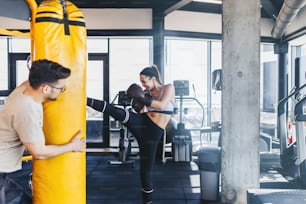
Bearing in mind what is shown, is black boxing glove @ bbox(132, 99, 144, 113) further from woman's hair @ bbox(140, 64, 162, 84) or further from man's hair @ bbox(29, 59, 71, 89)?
man's hair @ bbox(29, 59, 71, 89)

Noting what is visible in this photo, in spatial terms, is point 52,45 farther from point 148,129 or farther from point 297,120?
point 297,120

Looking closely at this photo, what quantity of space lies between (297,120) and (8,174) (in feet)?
13.7

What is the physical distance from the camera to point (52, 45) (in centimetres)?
233

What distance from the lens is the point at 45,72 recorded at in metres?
2.16

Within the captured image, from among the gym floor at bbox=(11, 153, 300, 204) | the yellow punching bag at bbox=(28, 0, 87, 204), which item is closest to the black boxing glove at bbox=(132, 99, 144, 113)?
the gym floor at bbox=(11, 153, 300, 204)

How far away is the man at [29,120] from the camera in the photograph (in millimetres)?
2164

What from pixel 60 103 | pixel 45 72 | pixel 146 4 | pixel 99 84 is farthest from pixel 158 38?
pixel 45 72

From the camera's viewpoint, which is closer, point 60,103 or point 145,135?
point 60,103

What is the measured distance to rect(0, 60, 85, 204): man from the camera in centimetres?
216

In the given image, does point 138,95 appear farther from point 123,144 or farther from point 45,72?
point 123,144

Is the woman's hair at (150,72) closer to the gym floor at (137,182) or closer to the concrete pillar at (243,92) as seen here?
the concrete pillar at (243,92)

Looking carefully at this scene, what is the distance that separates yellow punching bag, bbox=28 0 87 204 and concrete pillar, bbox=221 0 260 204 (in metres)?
2.50

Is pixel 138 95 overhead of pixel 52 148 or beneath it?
overhead

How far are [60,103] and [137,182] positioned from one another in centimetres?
364
